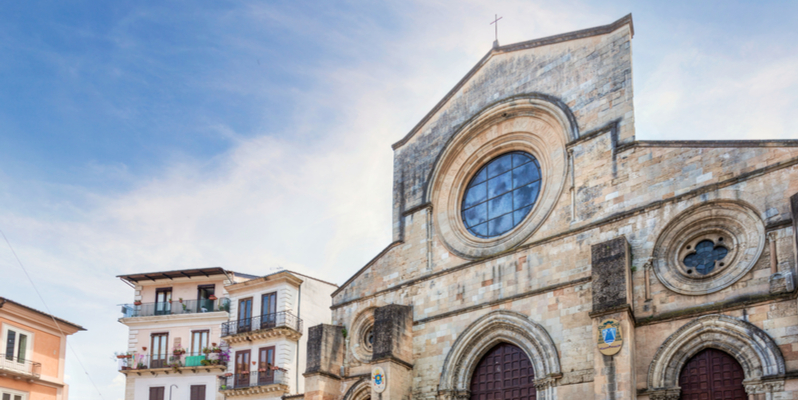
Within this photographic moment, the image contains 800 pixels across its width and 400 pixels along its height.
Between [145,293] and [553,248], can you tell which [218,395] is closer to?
[145,293]

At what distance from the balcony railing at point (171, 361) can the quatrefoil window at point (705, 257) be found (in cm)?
2144

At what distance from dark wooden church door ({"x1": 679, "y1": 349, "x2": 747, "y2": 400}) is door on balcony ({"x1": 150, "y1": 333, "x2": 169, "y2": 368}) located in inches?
966

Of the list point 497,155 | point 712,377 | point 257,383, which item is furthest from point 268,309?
point 712,377

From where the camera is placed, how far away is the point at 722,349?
1530 centimetres

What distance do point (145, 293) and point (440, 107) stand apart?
775 inches

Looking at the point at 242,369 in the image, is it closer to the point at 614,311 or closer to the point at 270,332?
the point at 270,332

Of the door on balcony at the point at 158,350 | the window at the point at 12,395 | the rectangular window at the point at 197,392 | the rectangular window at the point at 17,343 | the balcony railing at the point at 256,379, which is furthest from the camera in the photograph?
the door on balcony at the point at 158,350

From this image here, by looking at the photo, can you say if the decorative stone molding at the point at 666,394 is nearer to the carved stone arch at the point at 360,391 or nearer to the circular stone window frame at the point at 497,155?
the circular stone window frame at the point at 497,155

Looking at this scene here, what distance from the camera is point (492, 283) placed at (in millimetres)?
19953

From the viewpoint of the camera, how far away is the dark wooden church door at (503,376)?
61.5 ft

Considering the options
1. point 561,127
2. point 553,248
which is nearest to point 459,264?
point 553,248

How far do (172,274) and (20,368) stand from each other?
9304mm

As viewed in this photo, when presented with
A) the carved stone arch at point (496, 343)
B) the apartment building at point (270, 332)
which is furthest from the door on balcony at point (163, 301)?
the carved stone arch at point (496, 343)

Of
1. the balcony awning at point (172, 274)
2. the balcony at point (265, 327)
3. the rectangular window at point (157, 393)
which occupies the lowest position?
the rectangular window at point (157, 393)
